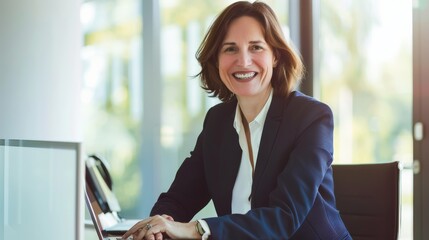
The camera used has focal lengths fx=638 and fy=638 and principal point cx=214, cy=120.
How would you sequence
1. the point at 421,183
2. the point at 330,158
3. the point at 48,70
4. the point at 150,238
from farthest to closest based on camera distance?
the point at 421,183 < the point at 48,70 < the point at 330,158 < the point at 150,238

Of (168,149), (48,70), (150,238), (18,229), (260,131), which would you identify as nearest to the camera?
(18,229)

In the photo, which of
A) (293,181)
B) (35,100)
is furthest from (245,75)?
(35,100)

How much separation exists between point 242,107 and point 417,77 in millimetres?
1811

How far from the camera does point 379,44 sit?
363 centimetres

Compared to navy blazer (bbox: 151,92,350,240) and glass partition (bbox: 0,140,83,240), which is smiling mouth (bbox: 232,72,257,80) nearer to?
navy blazer (bbox: 151,92,350,240)

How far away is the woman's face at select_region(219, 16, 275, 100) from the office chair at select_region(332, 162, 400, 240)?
1.25 feet

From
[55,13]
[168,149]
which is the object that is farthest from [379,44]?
[55,13]

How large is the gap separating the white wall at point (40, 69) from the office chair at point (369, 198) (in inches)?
39.6

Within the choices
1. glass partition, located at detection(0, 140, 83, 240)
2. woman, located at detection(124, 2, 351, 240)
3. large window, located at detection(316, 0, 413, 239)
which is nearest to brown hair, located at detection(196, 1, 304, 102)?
woman, located at detection(124, 2, 351, 240)

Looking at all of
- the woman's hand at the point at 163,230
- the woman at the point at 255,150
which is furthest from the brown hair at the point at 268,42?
the woman's hand at the point at 163,230

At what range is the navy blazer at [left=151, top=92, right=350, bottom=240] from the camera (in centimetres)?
152

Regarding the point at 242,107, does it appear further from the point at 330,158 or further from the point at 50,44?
the point at 50,44

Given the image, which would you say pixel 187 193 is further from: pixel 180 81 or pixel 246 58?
pixel 180 81

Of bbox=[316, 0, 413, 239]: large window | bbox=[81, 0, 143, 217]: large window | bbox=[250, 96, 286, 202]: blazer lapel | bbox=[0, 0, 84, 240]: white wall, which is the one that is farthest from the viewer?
bbox=[81, 0, 143, 217]: large window
